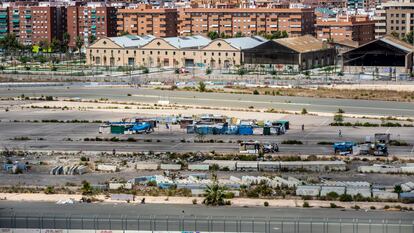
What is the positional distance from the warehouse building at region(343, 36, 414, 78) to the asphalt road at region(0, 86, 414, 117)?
1384cm

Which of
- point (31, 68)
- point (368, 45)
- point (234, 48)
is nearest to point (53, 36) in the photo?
point (31, 68)

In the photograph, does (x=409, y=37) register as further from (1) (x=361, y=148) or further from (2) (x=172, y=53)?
(1) (x=361, y=148)

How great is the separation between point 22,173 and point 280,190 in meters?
8.00

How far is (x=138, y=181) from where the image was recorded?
94.8 feet

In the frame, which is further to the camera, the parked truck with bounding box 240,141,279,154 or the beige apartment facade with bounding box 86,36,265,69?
the beige apartment facade with bounding box 86,36,265,69

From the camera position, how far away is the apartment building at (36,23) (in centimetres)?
8569

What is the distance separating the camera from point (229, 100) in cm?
5075

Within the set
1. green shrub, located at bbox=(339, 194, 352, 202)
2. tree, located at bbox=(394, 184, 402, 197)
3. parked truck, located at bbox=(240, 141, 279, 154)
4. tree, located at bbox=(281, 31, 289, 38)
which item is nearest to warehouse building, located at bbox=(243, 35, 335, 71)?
tree, located at bbox=(281, 31, 289, 38)

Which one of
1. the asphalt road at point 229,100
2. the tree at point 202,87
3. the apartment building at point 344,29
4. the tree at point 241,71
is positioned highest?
the apartment building at point 344,29

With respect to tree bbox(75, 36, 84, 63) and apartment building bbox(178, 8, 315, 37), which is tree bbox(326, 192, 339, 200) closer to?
apartment building bbox(178, 8, 315, 37)

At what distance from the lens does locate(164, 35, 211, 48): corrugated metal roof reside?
236ft

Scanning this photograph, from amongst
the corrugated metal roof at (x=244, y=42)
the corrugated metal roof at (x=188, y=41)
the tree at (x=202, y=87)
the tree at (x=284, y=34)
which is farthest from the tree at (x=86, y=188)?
the tree at (x=284, y=34)

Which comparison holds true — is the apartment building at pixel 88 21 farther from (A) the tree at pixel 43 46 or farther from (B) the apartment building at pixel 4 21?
(B) the apartment building at pixel 4 21

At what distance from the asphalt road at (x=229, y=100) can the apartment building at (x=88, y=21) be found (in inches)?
1073
